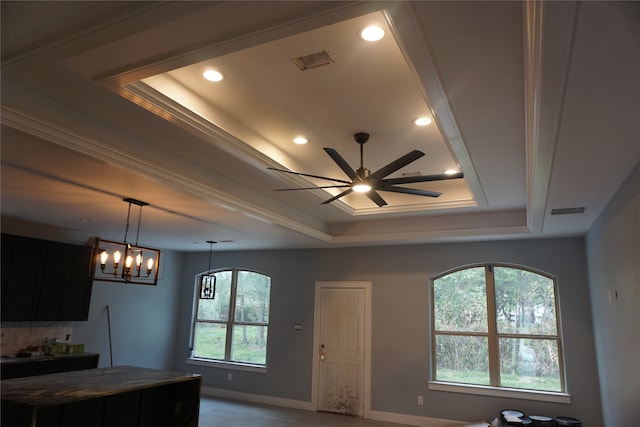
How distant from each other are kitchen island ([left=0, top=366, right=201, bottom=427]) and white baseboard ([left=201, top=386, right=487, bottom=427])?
282 cm

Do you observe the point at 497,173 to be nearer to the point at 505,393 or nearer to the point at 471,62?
the point at 471,62

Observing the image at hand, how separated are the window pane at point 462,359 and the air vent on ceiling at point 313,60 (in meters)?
4.93

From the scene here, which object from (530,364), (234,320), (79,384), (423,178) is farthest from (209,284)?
(423,178)

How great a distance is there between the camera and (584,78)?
207 centimetres

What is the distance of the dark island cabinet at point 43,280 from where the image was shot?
5796 millimetres

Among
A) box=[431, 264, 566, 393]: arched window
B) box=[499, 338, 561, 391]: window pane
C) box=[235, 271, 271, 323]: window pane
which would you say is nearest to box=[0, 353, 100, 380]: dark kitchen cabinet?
box=[235, 271, 271, 323]: window pane

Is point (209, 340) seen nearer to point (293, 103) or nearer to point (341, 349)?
point (341, 349)

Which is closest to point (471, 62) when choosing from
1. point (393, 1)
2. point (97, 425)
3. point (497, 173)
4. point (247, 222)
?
point (393, 1)

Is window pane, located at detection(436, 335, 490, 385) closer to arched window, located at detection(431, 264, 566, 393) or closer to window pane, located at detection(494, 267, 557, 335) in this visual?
arched window, located at detection(431, 264, 566, 393)

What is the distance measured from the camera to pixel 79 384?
372 centimetres

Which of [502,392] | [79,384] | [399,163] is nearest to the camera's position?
[399,163]

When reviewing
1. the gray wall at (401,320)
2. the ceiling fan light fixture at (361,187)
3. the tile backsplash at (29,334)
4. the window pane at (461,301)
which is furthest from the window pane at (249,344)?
the ceiling fan light fixture at (361,187)

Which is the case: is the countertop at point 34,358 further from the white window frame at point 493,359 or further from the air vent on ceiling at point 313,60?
the air vent on ceiling at point 313,60

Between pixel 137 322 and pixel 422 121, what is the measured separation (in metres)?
6.65
